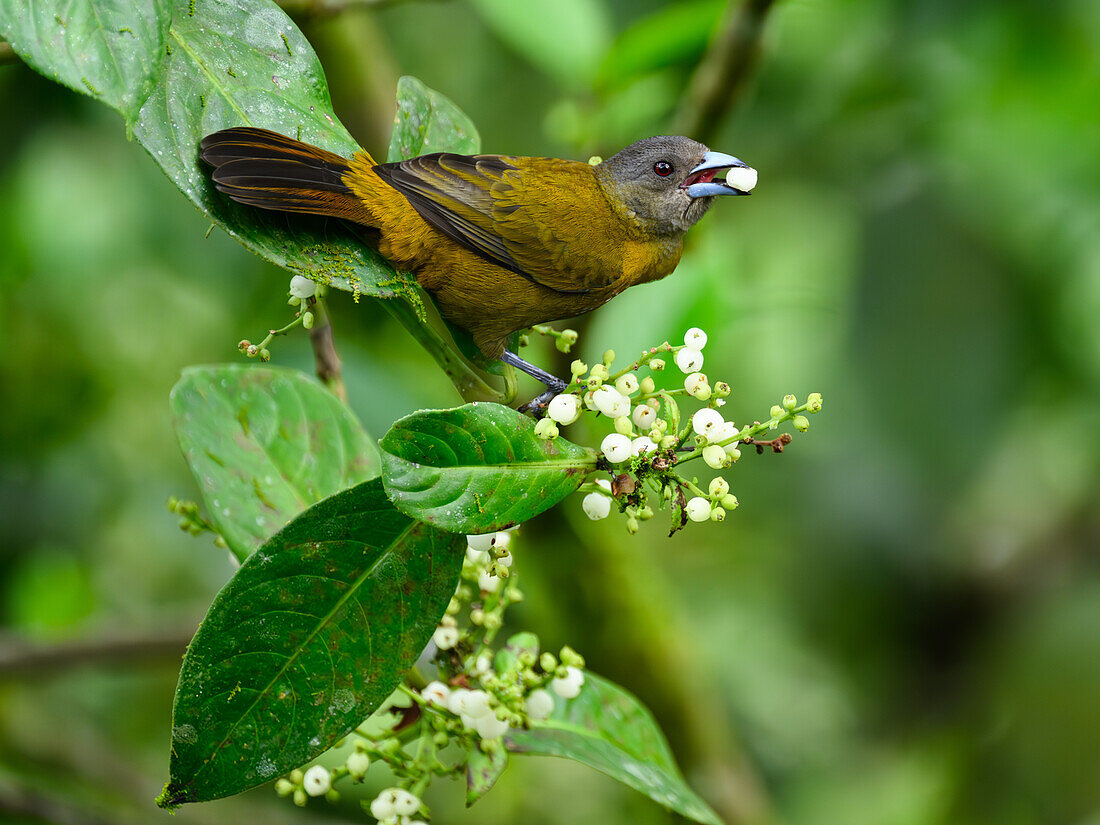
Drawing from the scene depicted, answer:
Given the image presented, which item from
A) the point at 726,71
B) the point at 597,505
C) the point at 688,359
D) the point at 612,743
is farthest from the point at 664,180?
the point at 612,743

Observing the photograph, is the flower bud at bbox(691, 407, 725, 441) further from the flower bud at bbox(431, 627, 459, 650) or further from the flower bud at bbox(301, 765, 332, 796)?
the flower bud at bbox(301, 765, 332, 796)

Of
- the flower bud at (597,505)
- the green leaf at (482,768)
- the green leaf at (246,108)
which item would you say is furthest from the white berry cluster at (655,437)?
the green leaf at (482,768)

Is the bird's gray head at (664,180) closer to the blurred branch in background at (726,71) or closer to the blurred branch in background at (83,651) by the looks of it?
the blurred branch in background at (726,71)

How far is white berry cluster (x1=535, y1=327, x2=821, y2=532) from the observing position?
4.20 ft

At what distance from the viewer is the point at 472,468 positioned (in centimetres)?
123

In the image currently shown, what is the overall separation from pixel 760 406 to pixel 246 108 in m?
3.43

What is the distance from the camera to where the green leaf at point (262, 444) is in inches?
67.5

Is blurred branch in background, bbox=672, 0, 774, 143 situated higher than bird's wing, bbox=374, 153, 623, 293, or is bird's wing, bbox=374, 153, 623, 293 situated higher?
blurred branch in background, bbox=672, 0, 774, 143

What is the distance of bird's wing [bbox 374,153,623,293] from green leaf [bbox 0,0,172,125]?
584 mm

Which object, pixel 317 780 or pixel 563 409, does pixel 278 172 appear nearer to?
pixel 563 409

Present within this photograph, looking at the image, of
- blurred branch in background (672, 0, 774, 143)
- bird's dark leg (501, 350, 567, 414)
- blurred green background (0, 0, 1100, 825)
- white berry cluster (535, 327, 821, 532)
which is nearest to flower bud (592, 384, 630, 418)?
white berry cluster (535, 327, 821, 532)

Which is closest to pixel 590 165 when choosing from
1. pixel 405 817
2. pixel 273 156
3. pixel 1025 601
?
pixel 273 156

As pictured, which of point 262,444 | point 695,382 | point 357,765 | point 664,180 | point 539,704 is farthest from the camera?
point 664,180

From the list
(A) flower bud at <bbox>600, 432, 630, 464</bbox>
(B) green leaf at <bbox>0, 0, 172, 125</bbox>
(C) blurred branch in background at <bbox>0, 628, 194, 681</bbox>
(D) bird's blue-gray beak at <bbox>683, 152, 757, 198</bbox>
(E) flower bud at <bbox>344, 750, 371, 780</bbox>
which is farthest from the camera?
(C) blurred branch in background at <bbox>0, 628, 194, 681</bbox>
